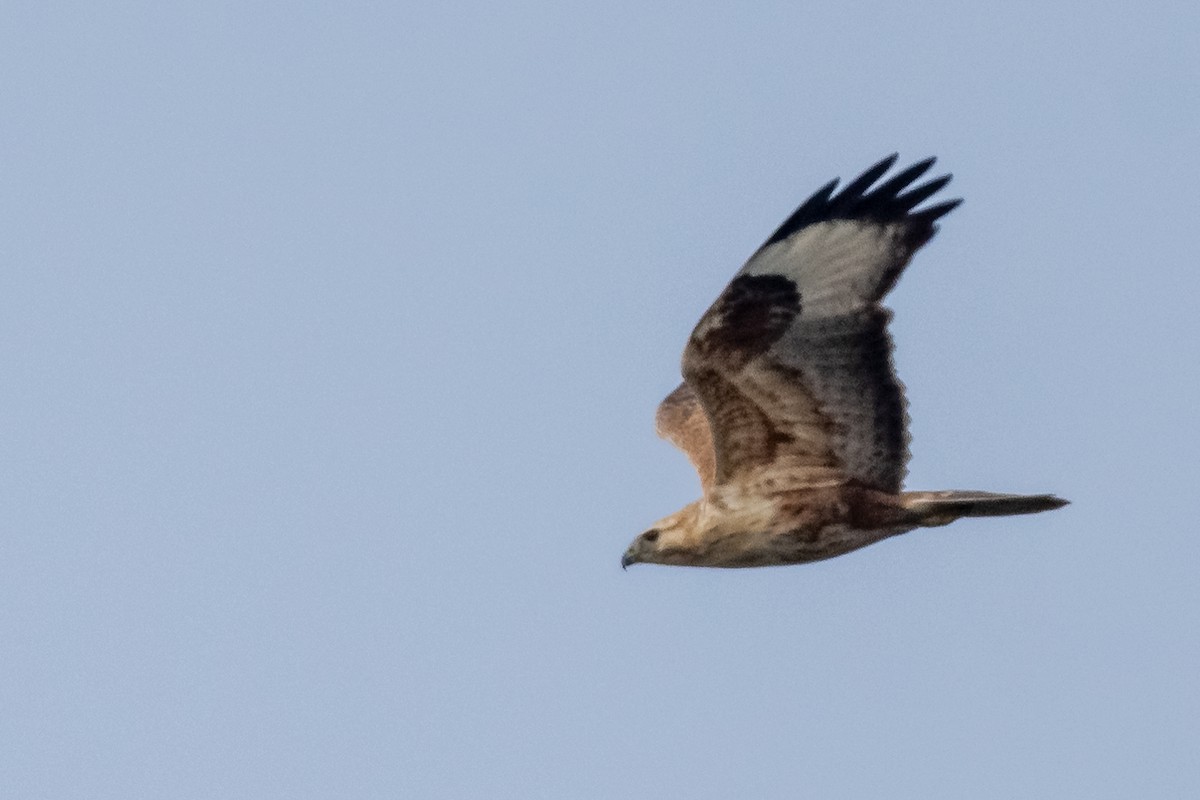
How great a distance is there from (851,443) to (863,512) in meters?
0.34

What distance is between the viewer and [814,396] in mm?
13500

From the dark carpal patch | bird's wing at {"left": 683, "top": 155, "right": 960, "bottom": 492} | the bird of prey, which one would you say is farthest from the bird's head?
the dark carpal patch

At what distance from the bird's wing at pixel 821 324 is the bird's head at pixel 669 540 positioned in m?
0.57

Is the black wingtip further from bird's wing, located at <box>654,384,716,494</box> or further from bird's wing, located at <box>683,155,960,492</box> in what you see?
bird's wing, located at <box>654,384,716,494</box>

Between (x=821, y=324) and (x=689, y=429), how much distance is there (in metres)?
2.25

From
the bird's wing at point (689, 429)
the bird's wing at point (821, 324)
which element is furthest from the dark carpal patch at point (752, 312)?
the bird's wing at point (689, 429)

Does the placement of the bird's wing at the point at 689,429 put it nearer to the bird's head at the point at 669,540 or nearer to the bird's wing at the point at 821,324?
the bird's head at the point at 669,540

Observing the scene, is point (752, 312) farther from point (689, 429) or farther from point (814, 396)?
point (689, 429)

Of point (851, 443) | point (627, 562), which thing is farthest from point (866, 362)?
point (627, 562)

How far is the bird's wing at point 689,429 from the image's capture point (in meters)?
15.0

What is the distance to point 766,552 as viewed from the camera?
45.2 feet

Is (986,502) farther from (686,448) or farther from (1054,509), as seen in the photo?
(686,448)

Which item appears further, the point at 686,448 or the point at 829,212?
the point at 686,448

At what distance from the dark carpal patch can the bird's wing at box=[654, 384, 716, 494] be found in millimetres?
1532
